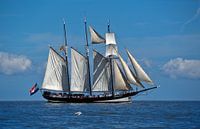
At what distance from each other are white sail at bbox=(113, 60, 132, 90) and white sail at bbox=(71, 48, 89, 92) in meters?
7.25

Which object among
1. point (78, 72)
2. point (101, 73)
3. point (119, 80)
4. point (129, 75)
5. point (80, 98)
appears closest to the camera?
point (129, 75)

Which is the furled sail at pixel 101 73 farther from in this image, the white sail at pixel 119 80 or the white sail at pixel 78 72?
the white sail at pixel 78 72

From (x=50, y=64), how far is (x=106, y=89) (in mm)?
14452

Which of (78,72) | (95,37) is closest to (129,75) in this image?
(78,72)

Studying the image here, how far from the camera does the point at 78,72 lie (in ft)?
399

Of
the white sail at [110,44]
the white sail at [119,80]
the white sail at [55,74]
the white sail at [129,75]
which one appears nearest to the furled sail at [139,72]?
the white sail at [129,75]

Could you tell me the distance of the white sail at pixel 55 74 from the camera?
121 metres

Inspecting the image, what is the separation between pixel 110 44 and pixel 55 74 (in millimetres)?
14927

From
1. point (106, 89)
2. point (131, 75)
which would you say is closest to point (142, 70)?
point (131, 75)

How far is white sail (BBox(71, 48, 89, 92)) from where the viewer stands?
121062 millimetres

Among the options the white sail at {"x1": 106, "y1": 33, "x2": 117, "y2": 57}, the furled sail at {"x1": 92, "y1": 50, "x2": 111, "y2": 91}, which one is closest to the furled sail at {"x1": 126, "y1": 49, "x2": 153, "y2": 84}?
the white sail at {"x1": 106, "y1": 33, "x2": 117, "y2": 57}

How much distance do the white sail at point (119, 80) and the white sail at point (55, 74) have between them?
12489 millimetres

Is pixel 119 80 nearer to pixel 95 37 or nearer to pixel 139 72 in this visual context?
pixel 139 72

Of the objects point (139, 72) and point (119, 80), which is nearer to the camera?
point (139, 72)
